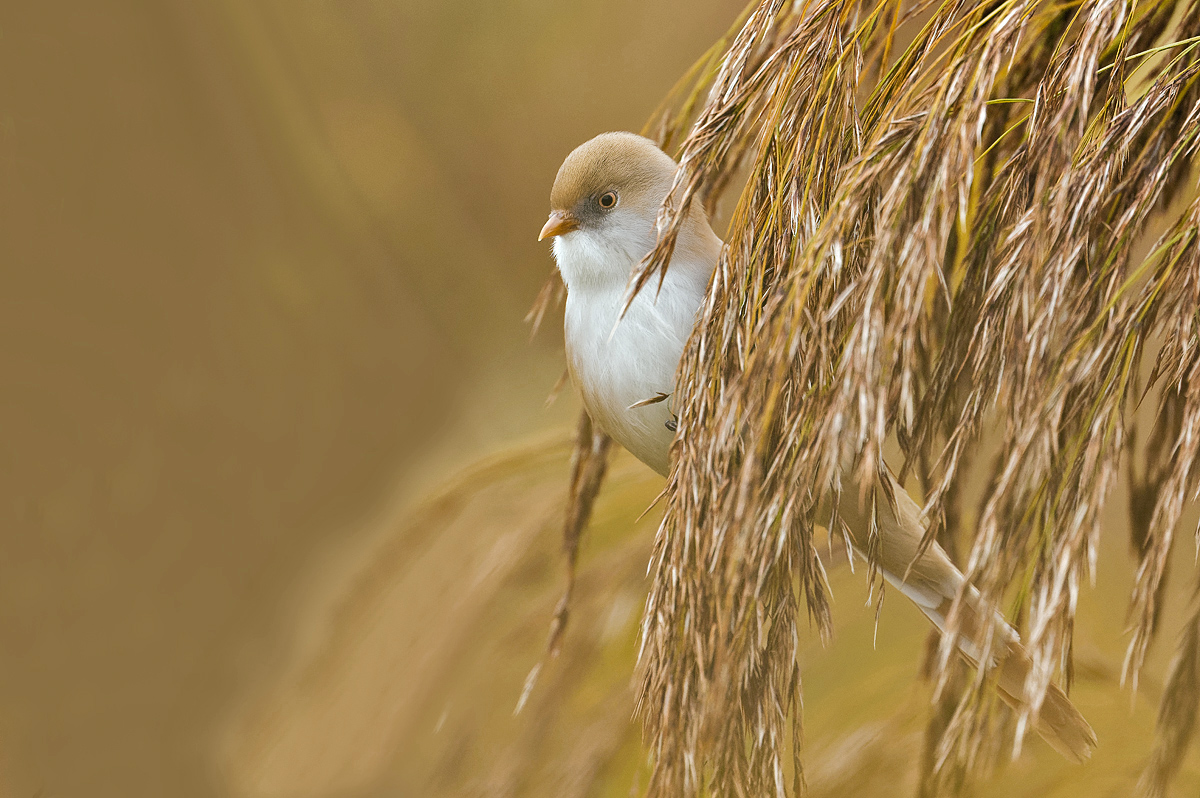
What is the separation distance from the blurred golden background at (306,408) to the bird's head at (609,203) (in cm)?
52

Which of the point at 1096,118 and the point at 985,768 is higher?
the point at 1096,118

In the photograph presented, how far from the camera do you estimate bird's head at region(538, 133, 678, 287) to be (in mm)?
720

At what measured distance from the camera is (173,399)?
4.53 ft

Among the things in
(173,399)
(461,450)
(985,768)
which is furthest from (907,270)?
(173,399)

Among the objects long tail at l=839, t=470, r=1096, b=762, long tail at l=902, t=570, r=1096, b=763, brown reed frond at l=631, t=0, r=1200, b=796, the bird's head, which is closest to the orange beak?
the bird's head

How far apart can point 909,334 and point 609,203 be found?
13.8 inches

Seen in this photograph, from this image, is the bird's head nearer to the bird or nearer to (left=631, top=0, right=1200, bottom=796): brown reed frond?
the bird

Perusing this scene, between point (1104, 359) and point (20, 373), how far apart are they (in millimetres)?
1413

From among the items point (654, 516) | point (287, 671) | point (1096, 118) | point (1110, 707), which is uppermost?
point (1096, 118)

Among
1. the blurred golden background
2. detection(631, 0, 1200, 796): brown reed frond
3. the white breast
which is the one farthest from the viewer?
the blurred golden background

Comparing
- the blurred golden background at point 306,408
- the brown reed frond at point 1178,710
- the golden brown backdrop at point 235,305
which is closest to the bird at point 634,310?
the brown reed frond at point 1178,710

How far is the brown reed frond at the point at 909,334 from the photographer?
0.44 m

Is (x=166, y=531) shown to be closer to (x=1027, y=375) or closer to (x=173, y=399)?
(x=173, y=399)

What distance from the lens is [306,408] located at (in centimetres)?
143
